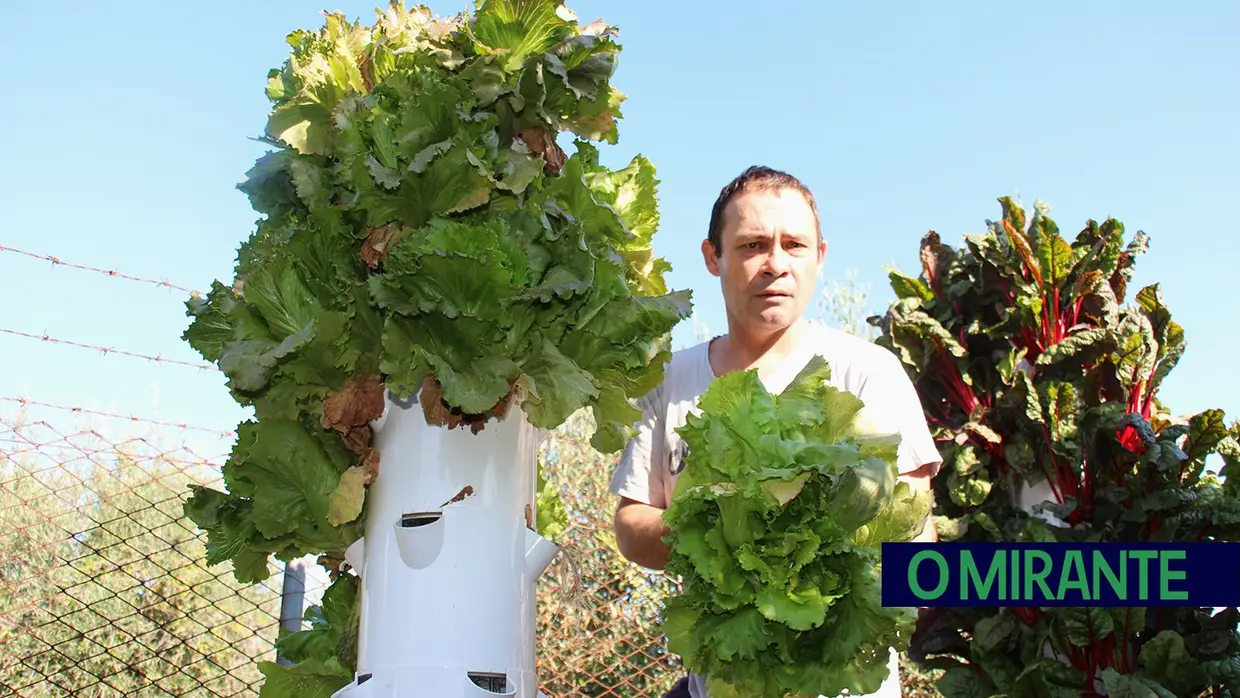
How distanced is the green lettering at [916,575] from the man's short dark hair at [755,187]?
30.4 inches

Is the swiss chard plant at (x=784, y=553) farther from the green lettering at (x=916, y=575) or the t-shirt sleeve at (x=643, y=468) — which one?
the t-shirt sleeve at (x=643, y=468)

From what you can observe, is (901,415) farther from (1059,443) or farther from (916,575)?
(1059,443)

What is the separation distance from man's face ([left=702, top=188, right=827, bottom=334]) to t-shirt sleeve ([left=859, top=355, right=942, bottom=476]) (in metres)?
0.23

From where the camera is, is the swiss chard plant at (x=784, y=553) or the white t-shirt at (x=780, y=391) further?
the white t-shirt at (x=780, y=391)

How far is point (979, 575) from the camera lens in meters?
2.37

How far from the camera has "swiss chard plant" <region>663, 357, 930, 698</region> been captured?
5.23 feet

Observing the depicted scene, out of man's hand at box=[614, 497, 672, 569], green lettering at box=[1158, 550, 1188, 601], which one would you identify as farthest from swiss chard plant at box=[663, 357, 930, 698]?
green lettering at box=[1158, 550, 1188, 601]

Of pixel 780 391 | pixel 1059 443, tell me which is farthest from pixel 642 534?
pixel 1059 443

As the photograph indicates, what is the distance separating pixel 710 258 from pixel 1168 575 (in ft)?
4.70

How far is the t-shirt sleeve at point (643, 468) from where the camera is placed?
88.3 inches

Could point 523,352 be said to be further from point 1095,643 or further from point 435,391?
point 1095,643

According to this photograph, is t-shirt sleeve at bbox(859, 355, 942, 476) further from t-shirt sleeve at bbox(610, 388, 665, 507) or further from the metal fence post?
the metal fence post

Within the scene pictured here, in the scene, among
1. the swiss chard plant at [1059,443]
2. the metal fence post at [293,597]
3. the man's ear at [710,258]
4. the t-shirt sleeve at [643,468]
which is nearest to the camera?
the t-shirt sleeve at [643,468]

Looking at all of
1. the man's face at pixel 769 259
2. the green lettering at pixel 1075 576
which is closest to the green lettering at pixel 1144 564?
the green lettering at pixel 1075 576
